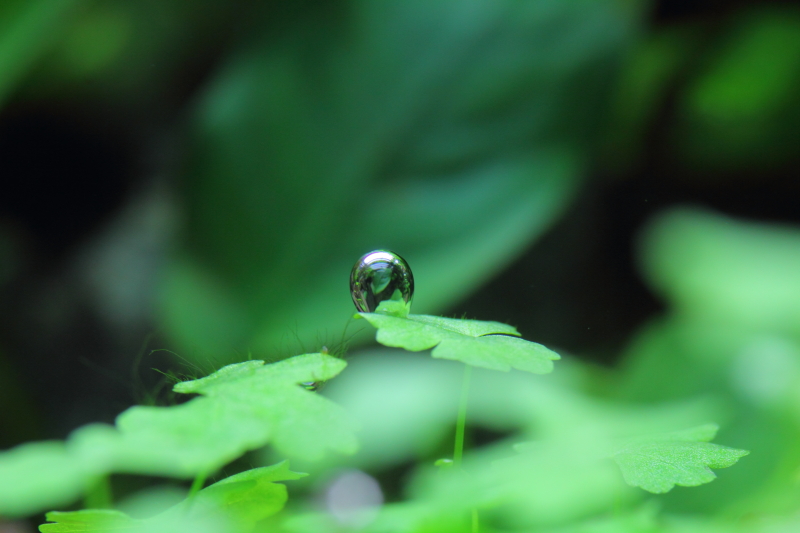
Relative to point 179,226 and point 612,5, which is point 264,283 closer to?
point 179,226

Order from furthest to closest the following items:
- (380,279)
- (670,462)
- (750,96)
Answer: (750,96) < (380,279) < (670,462)

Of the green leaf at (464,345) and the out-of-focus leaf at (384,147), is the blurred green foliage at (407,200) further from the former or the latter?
the green leaf at (464,345)

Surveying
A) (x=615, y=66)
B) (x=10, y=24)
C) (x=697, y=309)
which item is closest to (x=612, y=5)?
(x=615, y=66)

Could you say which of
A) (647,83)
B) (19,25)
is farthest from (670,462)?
(647,83)

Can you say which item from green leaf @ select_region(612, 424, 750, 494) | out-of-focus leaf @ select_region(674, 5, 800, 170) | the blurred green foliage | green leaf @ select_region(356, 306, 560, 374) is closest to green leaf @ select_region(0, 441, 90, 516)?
green leaf @ select_region(356, 306, 560, 374)

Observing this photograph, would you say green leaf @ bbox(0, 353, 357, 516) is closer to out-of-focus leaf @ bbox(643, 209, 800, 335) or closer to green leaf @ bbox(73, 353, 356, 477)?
green leaf @ bbox(73, 353, 356, 477)

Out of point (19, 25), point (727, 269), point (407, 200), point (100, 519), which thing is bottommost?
point (100, 519)

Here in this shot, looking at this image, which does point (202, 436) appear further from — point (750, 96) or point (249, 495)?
point (750, 96)
